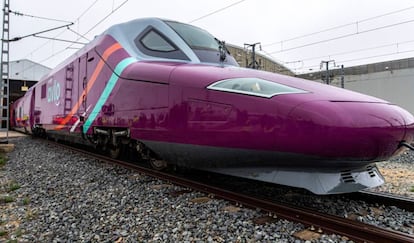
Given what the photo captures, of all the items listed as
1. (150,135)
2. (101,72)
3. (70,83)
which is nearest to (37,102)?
(70,83)

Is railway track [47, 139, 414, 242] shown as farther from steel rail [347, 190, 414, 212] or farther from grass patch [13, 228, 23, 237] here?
grass patch [13, 228, 23, 237]

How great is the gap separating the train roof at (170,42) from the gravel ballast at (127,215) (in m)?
1.86

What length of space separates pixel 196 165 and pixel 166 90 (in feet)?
3.30

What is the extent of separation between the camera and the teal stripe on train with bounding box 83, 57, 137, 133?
17.4 feet

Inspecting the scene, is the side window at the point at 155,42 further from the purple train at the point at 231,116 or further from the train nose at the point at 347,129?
the train nose at the point at 347,129

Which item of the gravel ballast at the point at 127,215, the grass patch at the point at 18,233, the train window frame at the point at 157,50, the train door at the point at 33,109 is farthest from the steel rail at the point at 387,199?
the train door at the point at 33,109

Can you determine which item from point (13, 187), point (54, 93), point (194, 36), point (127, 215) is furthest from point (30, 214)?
point (54, 93)

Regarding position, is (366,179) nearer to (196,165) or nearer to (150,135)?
(196,165)

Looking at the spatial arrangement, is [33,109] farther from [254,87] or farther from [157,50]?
[254,87]

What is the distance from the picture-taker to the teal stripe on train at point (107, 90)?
5312 mm

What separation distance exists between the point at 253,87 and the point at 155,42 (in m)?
2.42

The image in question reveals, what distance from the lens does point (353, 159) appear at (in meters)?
2.96

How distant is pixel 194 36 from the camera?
531 centimetres

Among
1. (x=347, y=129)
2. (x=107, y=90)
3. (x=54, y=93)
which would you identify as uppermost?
(x=54, y=93)
